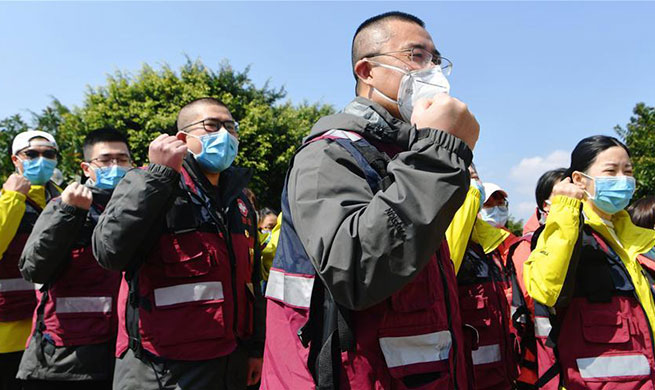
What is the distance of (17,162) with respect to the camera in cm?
521

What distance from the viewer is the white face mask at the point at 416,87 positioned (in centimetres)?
200

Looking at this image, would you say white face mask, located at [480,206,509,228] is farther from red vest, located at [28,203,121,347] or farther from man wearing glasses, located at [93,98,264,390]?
red vest, located at [28,203,121,347]

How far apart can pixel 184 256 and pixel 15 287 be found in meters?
2.70

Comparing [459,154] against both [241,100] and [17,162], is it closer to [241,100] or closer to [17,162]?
[17,162]

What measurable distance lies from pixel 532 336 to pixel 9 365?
184 inches

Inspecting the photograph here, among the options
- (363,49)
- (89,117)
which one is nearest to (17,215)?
(363,49)

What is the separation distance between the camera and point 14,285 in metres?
4.69

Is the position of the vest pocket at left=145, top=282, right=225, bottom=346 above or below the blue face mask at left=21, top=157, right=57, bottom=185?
below

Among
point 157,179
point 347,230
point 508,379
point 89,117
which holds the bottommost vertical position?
point 508,379

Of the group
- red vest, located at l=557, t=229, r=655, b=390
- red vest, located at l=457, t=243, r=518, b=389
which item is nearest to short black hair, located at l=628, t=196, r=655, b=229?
red vest, located at l=457, t=243, r=518, b=389

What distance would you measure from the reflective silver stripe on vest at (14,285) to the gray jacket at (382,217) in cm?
426

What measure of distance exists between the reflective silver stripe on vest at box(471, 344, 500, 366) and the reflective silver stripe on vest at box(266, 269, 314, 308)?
7.74 feet

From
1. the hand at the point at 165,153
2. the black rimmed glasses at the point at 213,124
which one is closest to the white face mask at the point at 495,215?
the black rimmed glasses at the point at 213,124

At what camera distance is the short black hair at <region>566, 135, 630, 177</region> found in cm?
368
